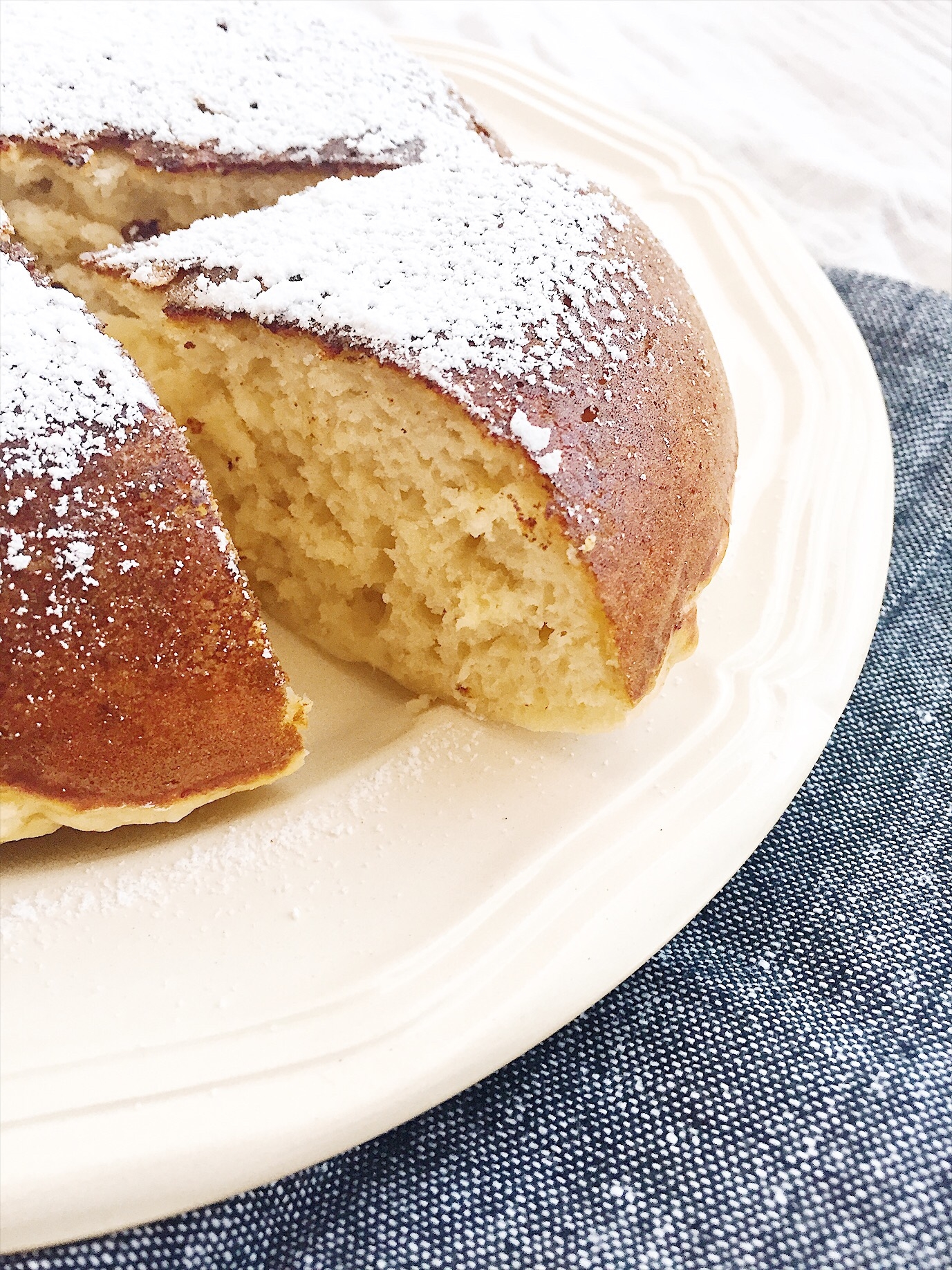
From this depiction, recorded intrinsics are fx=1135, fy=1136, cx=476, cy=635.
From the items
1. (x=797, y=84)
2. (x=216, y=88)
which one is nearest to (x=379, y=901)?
(x=216, y=88)

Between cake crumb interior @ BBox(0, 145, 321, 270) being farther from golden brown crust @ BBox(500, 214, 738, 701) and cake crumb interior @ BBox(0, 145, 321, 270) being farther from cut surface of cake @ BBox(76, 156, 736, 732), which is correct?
golden brown crust @ BBox(500, 214, 738, 701)

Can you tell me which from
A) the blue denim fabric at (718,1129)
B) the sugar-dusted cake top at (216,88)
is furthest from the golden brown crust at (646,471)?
the sugar-dusted cake top at (216,88)

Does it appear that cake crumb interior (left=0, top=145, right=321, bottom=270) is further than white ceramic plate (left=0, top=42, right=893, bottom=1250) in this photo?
Yes

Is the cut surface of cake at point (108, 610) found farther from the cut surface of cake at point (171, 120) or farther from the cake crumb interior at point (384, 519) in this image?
the cut surface of cake at point (171, 120)

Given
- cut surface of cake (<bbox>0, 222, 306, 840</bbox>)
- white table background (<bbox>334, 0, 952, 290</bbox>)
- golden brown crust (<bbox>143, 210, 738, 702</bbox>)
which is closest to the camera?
cut surface of cake (<bbox>0, 222, 306, 840</bbox>)

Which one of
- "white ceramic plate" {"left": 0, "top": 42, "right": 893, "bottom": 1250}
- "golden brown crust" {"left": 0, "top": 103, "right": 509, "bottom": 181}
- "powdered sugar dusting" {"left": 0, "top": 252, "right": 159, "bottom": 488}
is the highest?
"golden brown crust" {"left": 0, "top": 103, "right": 509, "bottom": 181}

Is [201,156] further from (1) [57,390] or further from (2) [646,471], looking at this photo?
(2) [646,471]

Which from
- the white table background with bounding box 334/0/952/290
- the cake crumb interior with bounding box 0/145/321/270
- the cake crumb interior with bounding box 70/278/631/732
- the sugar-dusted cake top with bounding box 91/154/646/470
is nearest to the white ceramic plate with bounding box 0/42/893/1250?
the cake crumb interior with bounding box 70/278/631/732
